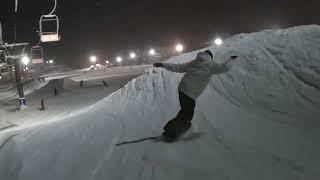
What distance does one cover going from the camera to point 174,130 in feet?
27.6

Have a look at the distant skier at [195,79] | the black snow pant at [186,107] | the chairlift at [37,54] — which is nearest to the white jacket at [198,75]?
the distant skier at [195,79]

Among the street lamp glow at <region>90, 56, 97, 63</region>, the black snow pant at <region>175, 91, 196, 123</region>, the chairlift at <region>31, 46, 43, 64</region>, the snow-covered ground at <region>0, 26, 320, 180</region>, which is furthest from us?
the street lamp glow at <region>90, 56, 97, 63</region>

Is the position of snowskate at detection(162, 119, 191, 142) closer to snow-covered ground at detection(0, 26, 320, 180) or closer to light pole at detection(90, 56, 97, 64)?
snow-covered ground at detection(0, 26, 320, 180)

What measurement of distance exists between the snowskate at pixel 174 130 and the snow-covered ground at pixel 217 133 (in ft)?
0.80

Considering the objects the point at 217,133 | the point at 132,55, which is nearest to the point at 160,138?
the point at 217,133

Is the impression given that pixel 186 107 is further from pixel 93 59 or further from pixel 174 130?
pixel 93 59

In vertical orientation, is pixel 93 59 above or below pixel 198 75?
below

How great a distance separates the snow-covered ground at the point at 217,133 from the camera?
22.1 ft

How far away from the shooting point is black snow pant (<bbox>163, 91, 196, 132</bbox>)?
27.5ft

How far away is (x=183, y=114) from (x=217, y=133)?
33.0 inches

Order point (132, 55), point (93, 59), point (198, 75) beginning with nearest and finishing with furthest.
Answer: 1. point (198, 75)
2. point (132, 55)
3. point (93, 59)

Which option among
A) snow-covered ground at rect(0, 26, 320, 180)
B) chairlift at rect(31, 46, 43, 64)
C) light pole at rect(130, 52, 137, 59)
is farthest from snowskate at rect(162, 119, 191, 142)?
light pole at rect(130, 52, 137, 59)

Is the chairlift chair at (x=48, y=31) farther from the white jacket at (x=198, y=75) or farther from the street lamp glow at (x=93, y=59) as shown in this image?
the street lamp glow at (x=93, y=59)

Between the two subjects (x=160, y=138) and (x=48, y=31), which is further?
(x=48, y=31)
